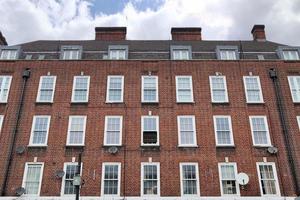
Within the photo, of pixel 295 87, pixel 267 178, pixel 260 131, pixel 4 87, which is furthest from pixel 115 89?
pixel 295 87

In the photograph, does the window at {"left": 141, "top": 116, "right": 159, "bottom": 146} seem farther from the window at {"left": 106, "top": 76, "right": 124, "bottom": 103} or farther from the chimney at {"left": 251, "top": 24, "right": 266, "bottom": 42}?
the chimney at {"left": 251, "top": 24, "right": 266, "bottom": 42}

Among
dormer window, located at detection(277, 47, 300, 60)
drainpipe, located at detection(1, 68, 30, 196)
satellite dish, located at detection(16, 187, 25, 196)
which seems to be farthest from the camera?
dormer window, located at detection(277, 47, 300, 60)

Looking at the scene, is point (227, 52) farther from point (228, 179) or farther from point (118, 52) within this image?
point (228, 179)

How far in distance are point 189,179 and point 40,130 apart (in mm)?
10907

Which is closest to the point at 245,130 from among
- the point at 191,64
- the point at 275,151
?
the point at 275,151

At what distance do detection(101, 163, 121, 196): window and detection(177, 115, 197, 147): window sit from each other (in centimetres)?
474

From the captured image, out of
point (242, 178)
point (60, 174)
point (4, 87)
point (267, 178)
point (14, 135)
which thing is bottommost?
point (242, 178)

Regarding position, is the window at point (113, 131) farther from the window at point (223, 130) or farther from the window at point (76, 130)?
the window at point (223, 130)

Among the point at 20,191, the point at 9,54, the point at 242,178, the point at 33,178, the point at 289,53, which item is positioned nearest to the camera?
the point at 20,191

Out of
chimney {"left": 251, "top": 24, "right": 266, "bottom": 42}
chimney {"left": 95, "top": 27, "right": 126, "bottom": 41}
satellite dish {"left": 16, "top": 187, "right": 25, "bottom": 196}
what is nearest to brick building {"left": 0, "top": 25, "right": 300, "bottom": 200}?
satellite dish {"left": 16, "top": 187, "right": 25, "bottom": 196}

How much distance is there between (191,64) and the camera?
960 inches

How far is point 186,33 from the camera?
32219 mm

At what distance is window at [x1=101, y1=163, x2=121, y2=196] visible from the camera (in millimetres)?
19933

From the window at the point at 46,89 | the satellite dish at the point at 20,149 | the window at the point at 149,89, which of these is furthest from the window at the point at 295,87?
the satellite dish at the point at 20,149
